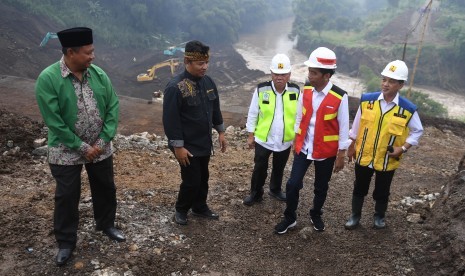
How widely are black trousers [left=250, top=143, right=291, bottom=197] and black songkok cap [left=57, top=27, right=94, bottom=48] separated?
6.97ft

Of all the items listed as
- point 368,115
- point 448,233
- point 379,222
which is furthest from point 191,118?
point 448,233

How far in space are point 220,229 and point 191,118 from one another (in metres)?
1.24

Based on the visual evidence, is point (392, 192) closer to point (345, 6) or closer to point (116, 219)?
point (116, 219)

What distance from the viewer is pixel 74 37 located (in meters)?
2.57

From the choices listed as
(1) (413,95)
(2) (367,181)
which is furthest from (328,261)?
(1) (413,95)

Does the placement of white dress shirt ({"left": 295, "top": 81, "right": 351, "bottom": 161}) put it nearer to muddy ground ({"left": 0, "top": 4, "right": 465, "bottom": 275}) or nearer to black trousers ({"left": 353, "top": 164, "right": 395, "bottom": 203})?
black trousers ({"left": 353, "top": 164, "right": 395, "bottom": 203})

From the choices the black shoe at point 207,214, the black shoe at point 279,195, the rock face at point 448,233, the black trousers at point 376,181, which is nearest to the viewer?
the rock face at point 448,233

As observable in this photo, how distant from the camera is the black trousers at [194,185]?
338 centimetres

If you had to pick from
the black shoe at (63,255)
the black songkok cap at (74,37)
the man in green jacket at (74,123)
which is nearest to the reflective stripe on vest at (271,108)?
the man in green jacket at (74,123)

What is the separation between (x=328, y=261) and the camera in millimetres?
3379

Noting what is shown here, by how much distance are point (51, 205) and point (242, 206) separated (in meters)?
2.07

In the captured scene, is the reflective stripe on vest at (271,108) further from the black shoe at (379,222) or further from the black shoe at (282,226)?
the black shoe at (379,222)

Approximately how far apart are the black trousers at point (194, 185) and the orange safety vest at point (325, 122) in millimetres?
972

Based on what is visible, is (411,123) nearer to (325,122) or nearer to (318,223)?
(325,122)
